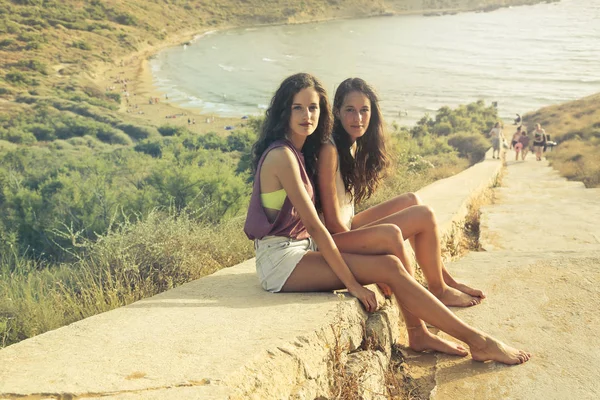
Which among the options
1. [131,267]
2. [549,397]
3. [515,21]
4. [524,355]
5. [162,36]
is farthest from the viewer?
[515,21]

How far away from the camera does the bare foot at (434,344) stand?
3.52m

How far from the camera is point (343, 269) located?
3.37m

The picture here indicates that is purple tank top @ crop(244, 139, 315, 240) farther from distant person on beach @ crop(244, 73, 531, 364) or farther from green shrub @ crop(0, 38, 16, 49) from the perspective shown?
green shrub @ crop(0, 38, 16, 49)

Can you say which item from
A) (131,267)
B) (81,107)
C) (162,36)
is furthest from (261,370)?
(162,36)

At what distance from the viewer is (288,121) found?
3615mm

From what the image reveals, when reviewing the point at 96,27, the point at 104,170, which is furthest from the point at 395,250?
the point at 96,27

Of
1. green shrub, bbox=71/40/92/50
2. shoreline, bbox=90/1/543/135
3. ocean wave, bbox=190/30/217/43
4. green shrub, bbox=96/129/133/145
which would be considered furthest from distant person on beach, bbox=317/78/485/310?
ocean wave, bbox=190/30/217/43

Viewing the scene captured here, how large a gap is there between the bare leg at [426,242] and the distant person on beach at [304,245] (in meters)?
0.28

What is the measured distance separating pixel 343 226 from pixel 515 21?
111 metres

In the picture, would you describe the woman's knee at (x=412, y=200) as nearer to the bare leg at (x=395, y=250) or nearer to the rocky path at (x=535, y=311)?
the bare leg at (x=395, y=250)

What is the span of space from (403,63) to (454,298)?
60.9 m

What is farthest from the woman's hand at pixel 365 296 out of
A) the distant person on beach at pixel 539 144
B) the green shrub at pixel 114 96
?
the green shrub at pixel 114 96

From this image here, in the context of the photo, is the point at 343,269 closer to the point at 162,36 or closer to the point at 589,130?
the point at 589,130

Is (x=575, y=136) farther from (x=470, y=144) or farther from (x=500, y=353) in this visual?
(x=500, y=353)
